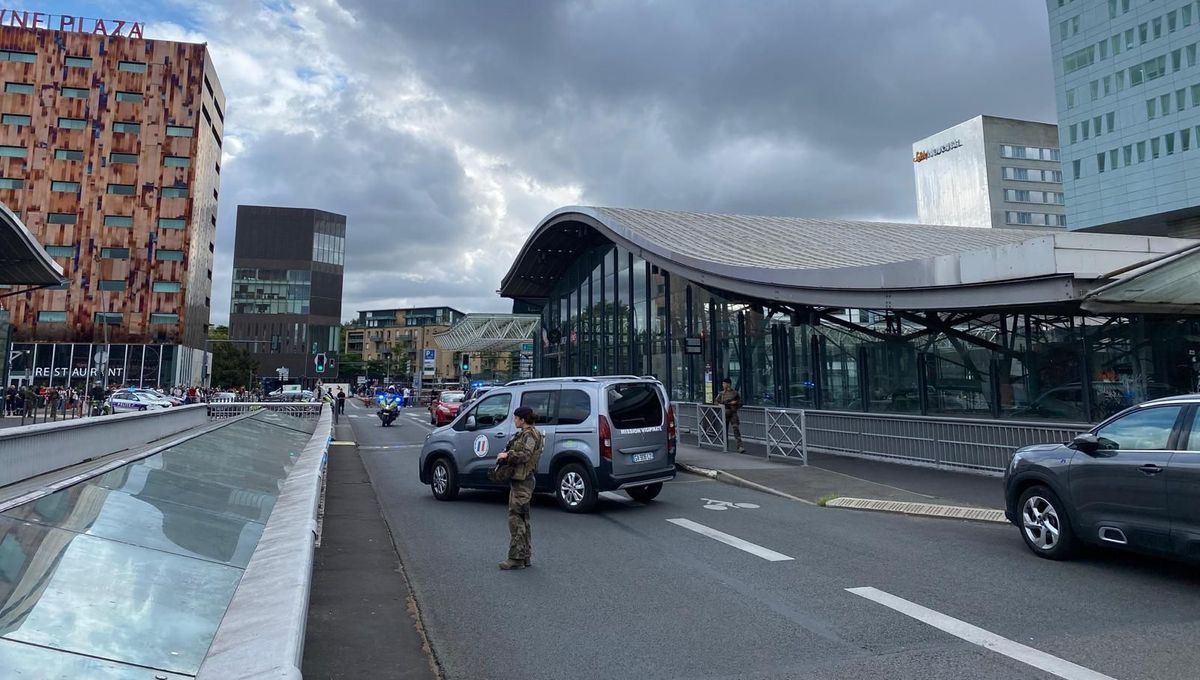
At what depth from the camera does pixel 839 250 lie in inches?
955

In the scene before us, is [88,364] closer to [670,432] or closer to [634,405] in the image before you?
[634,405]

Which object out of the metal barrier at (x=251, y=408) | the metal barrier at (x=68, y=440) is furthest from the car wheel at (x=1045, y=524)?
the metal barrier at (x=251, y=408)

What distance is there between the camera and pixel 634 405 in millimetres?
10703

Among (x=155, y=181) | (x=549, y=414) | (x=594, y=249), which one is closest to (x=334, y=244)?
(x=155, y=181)

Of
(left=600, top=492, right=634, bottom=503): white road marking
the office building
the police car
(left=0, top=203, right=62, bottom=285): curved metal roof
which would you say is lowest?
(left=600, top=492, right=634, bottom=503): white road marking

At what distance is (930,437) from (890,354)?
3020mm

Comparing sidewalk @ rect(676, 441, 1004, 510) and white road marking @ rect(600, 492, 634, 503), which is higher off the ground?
sidewalk @ rect(676, 441, 1004, 510)

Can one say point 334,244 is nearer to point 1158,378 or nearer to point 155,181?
point 155,181

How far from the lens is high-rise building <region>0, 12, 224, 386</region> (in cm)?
6316

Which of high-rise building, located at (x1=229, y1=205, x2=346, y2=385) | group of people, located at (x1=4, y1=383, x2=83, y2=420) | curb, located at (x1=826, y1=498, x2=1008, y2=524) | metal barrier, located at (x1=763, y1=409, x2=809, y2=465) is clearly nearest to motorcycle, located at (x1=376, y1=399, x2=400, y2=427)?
group of people, located at (x1=4, y1=383, x2=83, y2=420)

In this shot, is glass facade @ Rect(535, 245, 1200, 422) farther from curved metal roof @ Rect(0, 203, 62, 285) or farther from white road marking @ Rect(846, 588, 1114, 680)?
curved metal roof @ Rect(0, 203, 62, 285)

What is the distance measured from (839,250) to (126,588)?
77.8ft

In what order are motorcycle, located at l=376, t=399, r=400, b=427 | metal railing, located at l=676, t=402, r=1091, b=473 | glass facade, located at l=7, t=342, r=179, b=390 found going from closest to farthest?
metal railing, located at l=676, t=402, r=1091, b=473, motorcycle, located at l=376, t=399, r=400, b=427, glass facade, located at l=7, t=342, r=179, b=390

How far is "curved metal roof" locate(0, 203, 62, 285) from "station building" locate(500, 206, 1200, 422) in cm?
1980
